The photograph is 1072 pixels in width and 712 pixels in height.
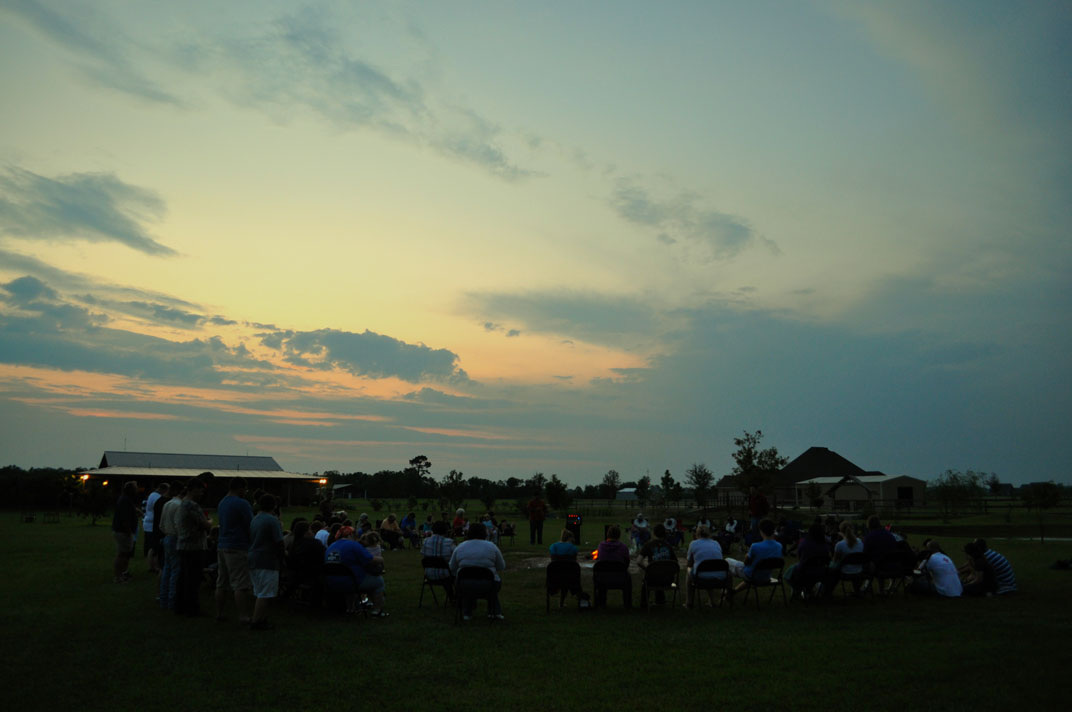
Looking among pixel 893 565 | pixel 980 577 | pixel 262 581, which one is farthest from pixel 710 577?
pixel 262 581

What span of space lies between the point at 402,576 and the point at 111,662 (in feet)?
27.9

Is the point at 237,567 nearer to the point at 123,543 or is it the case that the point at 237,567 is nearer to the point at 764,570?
the point at 123,543

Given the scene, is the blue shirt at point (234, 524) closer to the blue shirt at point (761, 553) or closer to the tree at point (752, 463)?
the blue shirt at point (761, 553)

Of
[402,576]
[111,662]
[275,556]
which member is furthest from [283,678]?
[402,576]

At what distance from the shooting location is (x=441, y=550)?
13.2 metres

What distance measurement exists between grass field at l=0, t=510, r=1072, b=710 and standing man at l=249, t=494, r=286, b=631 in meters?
0.30

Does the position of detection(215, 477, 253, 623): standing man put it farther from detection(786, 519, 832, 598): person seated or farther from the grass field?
detection(786, 519, 832, 598): person seated

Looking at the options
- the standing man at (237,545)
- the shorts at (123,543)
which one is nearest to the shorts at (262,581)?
the standing man at (237,545)

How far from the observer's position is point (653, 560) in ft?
39.9

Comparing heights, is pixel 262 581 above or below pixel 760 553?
below

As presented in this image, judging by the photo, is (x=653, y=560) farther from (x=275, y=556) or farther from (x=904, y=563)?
(x=275, y=556)

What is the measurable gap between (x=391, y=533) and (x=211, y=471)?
46195 millimetres

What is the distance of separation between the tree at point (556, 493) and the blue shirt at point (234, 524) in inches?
1574

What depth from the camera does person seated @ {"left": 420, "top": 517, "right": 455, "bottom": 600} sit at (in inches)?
461
